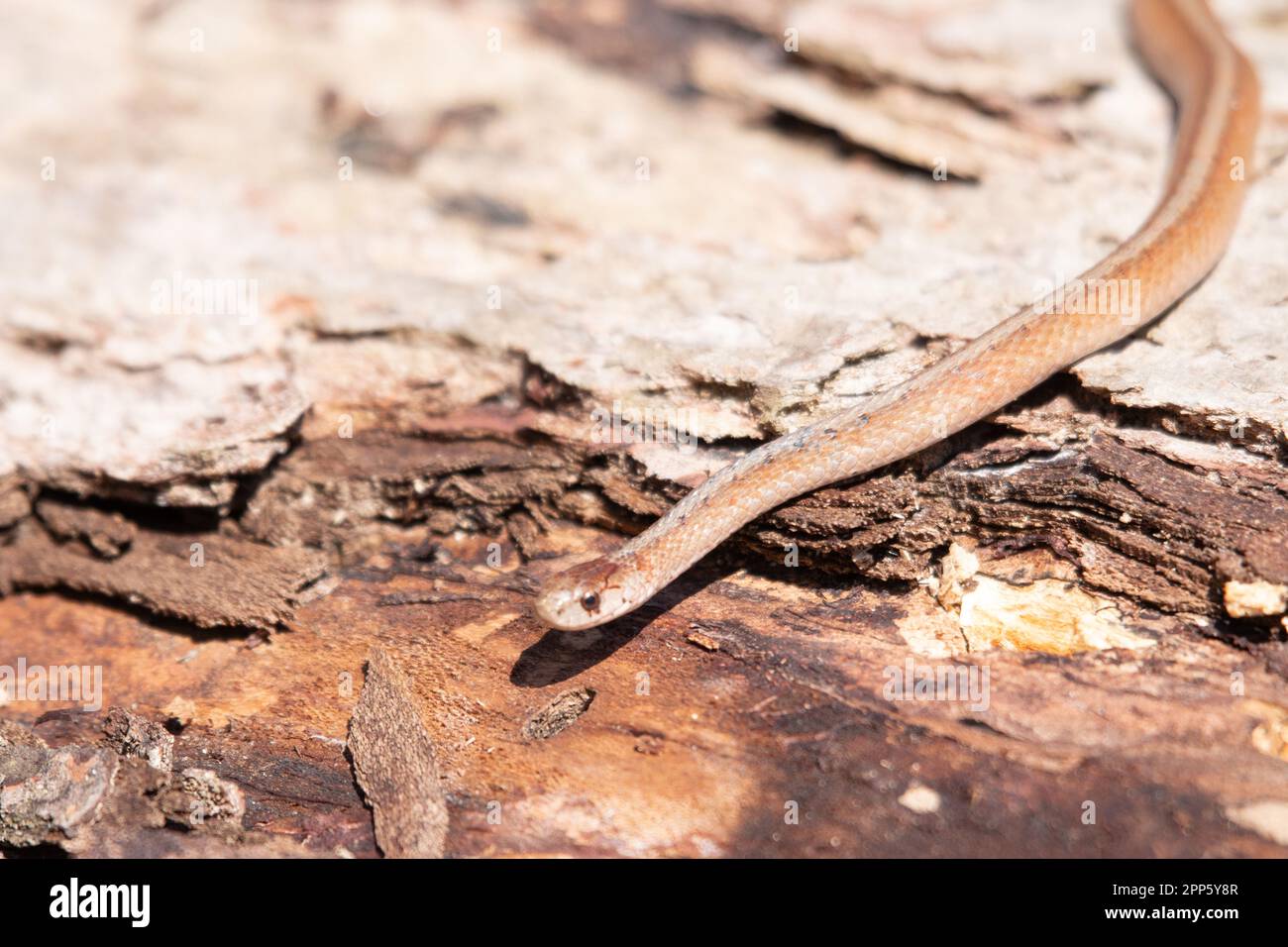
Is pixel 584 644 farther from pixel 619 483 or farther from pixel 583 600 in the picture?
pixel 619 483

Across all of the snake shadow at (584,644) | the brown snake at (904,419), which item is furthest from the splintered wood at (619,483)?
the brown snake at (904,419)

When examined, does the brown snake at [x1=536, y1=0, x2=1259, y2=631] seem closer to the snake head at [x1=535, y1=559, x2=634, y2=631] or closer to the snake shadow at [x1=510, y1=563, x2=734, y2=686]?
the snake head at [x1=535, y1=559, x2=634, y2=631]

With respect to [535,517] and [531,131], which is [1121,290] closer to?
[535,517]

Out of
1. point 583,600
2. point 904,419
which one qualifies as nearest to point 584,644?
point 583,600

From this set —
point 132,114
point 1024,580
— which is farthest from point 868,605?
point 132,114
